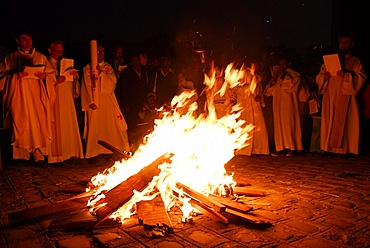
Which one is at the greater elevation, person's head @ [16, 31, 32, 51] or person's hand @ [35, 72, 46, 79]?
person's head @ [16, 31, 32, 51]

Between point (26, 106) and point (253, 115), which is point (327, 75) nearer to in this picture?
point (253, 115)

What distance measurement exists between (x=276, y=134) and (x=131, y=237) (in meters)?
6.40

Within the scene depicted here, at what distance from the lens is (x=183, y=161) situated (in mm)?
4898

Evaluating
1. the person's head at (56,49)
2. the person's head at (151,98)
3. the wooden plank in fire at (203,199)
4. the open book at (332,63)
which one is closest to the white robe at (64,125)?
the person's head at (56,49)

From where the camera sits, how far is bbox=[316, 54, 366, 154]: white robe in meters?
8.42

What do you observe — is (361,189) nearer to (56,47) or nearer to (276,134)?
(276,134)

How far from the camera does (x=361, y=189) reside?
540cm

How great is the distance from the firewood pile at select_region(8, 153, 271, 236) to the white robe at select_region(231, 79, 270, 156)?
4.82m

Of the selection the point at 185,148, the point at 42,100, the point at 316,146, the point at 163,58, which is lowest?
the point at 316,146

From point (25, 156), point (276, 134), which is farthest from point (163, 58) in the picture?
point (25, 156)

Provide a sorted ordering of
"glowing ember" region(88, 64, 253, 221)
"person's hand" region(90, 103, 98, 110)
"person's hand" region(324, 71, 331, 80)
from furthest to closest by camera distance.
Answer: "person's hand" region(324, 71, 331, 80) < "person's hand" region(90, 103, 98, 110) < "glowing ember" region(88, 64, 253, 221)

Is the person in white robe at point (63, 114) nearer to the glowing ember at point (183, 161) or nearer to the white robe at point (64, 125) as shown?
the white robe at point (64, 125)

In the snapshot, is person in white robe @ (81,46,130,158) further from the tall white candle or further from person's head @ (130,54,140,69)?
person's head @ (130,54,140,69)

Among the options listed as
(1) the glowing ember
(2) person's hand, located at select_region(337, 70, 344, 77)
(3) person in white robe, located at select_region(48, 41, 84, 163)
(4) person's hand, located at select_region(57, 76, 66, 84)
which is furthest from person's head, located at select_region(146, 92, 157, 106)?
(2) person's hand, located at select_region(337, 70, 344, 77)
